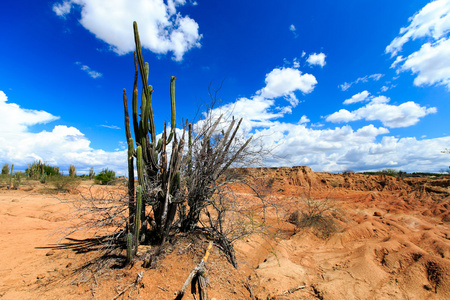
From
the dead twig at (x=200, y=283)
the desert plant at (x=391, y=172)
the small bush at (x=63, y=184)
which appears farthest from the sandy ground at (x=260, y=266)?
the desert plant at (x=391, y=172)

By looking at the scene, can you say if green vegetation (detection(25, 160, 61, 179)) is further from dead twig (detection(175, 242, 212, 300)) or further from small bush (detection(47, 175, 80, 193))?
dead twig (detection(175, 242, 212, 300))

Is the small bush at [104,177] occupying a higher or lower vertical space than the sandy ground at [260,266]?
higher

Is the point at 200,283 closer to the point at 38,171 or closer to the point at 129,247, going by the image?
the point at 129,247

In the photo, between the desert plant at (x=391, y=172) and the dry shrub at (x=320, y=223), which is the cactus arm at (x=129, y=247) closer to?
the dry shrub at (x=320, y=223)

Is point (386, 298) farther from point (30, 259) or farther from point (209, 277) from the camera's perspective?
point (30, 259)

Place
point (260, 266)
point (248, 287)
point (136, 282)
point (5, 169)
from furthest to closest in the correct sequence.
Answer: point (5, 169)
point (260, 266)
point (248, 287)
point (136, 282)

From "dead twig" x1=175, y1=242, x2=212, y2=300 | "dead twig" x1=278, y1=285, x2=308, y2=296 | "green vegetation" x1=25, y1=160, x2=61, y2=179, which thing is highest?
"green vegetation" x1=25, y1=160, x2=61, y2=179

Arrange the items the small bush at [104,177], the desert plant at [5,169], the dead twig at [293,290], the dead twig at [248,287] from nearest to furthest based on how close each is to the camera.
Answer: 1. the dead twig at [248,287]
2. the dead twig at [293,290]
3. the desert plant at [5,169]
4. the small bush at [104,177]

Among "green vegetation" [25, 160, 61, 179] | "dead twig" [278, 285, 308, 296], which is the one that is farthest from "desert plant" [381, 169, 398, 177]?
"green vegetation" [25, 160, 61, 179]

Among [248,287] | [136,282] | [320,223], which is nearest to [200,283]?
[136,282]

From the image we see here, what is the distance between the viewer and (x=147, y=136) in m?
3.92

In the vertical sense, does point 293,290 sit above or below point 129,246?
below

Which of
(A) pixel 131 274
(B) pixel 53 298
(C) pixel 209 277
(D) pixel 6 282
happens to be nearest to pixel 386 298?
(C) pixel 209 277

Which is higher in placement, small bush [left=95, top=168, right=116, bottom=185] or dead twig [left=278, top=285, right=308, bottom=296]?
small bush [left=95, top=168, right=116, bottom=185]
